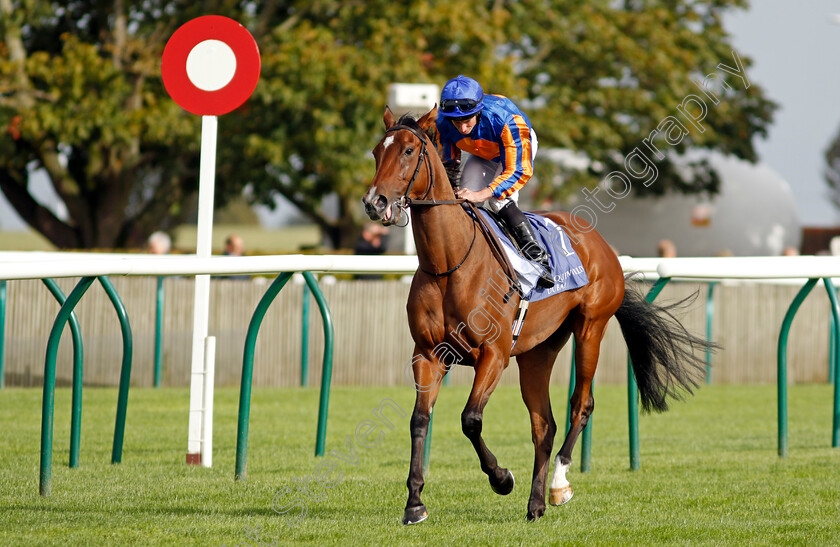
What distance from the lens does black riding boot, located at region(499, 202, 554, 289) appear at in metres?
5.34

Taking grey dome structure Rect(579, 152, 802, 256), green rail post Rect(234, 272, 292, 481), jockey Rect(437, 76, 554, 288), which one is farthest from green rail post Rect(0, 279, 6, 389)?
grey dome structure Rect(579, 152, 802, 256)

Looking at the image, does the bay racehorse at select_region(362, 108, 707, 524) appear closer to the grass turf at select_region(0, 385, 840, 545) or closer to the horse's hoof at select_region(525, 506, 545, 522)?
the horse's hoof at select_region(525, 506, 545, 522)

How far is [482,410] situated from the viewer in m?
4.71

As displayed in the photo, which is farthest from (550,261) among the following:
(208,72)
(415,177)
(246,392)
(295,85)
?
(295,85)

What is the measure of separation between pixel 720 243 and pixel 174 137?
1254 cm

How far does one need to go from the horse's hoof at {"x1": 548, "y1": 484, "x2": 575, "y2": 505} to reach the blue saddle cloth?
0.94 meters

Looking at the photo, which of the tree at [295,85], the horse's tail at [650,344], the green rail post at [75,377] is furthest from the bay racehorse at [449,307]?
the tree at [295,85]

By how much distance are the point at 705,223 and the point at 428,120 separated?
20.6 metres

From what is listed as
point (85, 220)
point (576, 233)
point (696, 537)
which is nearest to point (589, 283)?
point (576, 233)

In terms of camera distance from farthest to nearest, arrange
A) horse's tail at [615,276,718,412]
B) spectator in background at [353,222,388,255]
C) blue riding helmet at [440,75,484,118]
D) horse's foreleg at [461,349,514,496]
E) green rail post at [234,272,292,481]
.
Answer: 1. spectator in background at [353,222,388,255]
2. horse's tail at [615,276,718,412]
3. green rail post at [234,272,292,481]
4. blue riding helmet at [440,75,484,118]
5. horse's foreleg at [461,349,514,496]

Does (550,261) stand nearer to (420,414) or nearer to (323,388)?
(420,414)

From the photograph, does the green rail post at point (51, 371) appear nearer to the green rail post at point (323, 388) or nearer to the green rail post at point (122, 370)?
the green rail post at point (122, 370)

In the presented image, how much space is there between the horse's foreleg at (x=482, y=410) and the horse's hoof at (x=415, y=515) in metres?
0.38

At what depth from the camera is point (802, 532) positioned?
4.61 meters
